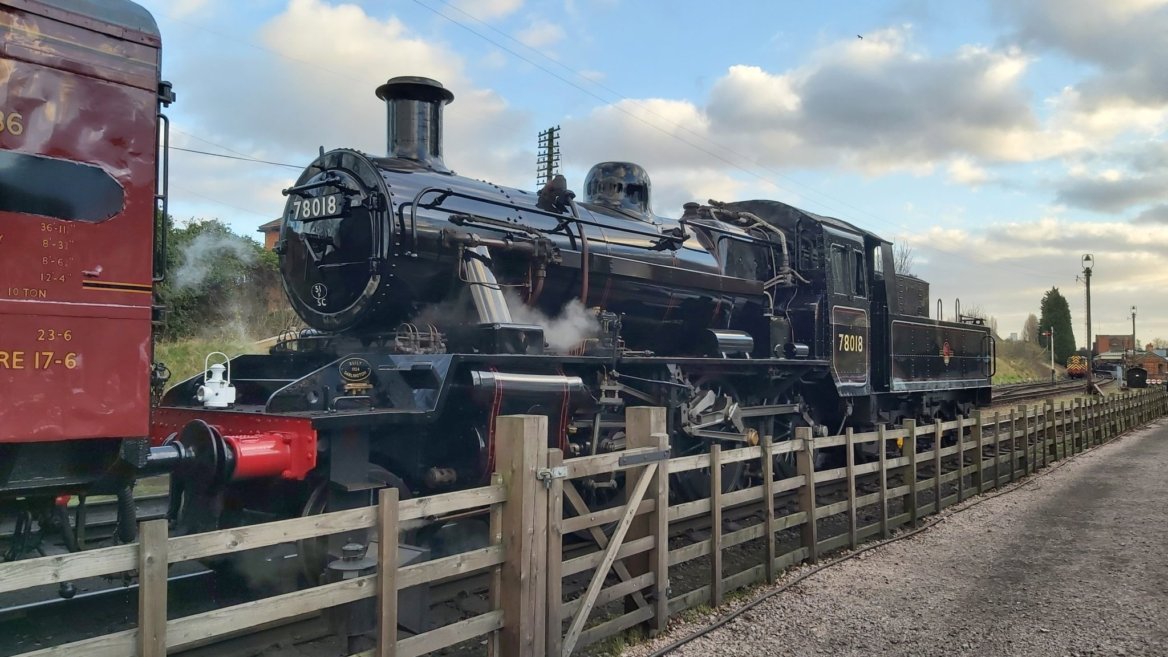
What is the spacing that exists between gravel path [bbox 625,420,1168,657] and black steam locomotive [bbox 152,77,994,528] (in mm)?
1964

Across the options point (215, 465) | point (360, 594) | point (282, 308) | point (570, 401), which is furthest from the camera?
point (282, 308)

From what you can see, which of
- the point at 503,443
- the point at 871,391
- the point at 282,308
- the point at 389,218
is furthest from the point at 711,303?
the point at 282,308

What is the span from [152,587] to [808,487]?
207 inches

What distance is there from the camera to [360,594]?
362 cm

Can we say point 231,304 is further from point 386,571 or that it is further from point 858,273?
point 386,571

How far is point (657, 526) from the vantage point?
5328 mm

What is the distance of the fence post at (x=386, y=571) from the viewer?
3650 mm

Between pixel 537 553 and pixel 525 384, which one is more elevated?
pixel 525 384

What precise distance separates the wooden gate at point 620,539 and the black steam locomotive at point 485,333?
1.14m

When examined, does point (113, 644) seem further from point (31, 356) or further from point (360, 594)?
point (31, 356)

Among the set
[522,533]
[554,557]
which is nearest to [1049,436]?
[554,557]

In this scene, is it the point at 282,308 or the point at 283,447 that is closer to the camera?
the point at 283,447

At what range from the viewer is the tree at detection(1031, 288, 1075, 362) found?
221 feet

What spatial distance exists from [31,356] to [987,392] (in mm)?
15068
